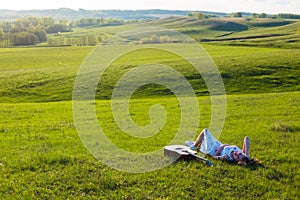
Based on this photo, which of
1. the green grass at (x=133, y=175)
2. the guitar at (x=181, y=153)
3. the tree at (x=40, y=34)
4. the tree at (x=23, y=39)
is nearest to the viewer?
the green grass at (x=133, y=175)

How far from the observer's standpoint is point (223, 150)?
44.3 ft

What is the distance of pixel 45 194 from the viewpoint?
10.4m

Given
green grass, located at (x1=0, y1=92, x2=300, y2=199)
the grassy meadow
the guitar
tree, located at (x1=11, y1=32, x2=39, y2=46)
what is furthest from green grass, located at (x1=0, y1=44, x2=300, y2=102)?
tree, located at (x1=11, y1=32, x2=39, y2=46)

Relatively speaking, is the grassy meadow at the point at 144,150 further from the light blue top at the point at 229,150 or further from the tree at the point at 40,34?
the tree at the point at 40,34

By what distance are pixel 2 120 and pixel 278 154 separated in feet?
59.3

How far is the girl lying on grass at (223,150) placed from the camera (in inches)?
513

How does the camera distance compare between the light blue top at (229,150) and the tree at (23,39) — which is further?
the tree at (23,39)

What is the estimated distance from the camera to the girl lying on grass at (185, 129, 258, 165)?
1304cm

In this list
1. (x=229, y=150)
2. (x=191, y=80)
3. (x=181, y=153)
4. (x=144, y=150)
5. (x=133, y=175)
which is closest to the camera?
(x=133, y=175)

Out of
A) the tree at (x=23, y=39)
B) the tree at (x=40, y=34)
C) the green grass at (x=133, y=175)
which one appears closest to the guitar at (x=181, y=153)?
the green grass at (x=133, y=175)

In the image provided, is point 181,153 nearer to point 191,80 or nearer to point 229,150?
point 229,150

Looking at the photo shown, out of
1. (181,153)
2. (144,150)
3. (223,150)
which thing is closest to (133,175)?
(181,153)

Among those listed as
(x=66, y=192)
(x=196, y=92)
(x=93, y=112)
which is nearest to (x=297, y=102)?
(x=196, y=92)

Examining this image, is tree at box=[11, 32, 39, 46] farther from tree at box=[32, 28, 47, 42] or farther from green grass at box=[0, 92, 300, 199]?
green grass at box=[0, 92, 300, 199]
